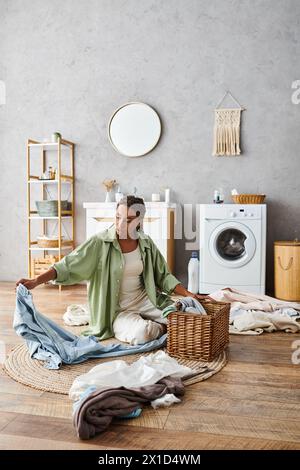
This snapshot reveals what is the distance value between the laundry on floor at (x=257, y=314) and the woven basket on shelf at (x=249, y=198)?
0.83m

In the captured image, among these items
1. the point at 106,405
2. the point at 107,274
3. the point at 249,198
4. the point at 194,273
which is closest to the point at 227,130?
the point at 249,198

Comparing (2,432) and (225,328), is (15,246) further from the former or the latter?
(2,432)

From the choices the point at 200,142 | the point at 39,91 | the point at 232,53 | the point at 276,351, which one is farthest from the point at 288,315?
the point at 39,91

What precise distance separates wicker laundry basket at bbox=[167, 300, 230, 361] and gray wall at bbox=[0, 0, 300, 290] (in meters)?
2.27

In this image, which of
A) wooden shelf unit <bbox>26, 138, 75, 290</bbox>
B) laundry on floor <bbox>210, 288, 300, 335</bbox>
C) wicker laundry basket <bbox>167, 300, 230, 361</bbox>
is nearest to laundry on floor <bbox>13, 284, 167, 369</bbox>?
wicker laundry basket <bbox>167, 300, 230, 361</bbox>

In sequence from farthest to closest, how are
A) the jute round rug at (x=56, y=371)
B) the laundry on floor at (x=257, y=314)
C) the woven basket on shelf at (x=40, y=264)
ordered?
1. the woven basket on shelf at (x=40, y=264)
2. the laundry on floor at (x=257, y=314)
3. the jute round rug at (x=56, y=371)

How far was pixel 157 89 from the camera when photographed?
4691 millimetres

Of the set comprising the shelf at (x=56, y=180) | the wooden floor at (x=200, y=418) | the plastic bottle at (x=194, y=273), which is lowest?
the wooden floor at (x=200, y=418)

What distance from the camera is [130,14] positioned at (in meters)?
Answer: 4.73

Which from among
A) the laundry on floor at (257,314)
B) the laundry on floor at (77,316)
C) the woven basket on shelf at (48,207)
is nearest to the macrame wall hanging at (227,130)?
the laundry on floor at (257,314)

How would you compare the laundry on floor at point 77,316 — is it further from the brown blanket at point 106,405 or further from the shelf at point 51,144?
the shelf at point 51,144

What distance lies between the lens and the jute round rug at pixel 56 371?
2071 millimetres

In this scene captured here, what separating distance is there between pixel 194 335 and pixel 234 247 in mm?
1979
